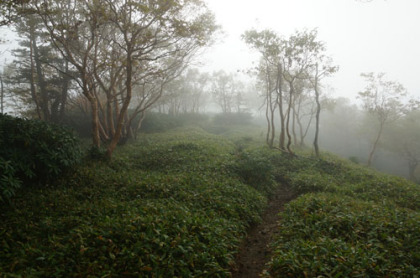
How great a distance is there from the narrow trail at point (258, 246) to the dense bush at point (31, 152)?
5.80m

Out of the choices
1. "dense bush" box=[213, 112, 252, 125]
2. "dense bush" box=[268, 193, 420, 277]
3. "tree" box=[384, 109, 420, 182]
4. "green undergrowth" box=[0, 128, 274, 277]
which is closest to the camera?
"green undergrowth" box=[0, 128, 274, 277]

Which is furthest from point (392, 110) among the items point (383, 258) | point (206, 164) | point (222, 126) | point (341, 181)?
point (383, 258)

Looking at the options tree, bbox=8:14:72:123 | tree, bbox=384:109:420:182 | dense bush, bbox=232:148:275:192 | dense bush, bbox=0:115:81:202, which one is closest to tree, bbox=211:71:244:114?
tree, bbox=384:109:420:182

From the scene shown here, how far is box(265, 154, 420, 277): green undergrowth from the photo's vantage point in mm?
4203

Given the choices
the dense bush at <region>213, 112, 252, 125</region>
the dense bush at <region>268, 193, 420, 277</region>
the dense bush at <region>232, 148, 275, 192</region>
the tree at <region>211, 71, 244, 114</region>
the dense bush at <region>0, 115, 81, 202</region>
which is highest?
Answer: the tree at <region>211, 71, 244, 114</region>

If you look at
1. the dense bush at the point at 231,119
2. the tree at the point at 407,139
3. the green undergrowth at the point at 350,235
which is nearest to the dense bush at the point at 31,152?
the green undergrowth at the point at 350,235

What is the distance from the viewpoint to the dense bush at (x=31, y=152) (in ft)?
19.5

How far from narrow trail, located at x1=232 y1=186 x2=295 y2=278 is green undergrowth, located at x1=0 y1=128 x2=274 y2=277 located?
252 millimetres

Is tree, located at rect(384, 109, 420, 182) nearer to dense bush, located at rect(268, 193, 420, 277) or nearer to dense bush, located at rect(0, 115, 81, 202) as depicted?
dense bush, located at rect(268, 193, 420, 277)

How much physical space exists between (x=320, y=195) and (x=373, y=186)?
3.18 meters

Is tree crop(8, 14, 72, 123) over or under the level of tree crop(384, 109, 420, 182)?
over

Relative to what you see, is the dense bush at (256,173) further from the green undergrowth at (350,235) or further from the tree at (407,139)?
the tree at (407,139)

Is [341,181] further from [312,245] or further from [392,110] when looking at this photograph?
[392,110]

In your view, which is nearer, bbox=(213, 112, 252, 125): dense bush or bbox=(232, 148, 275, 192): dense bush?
bbox=(232, 148, 275, 192): dense bush
